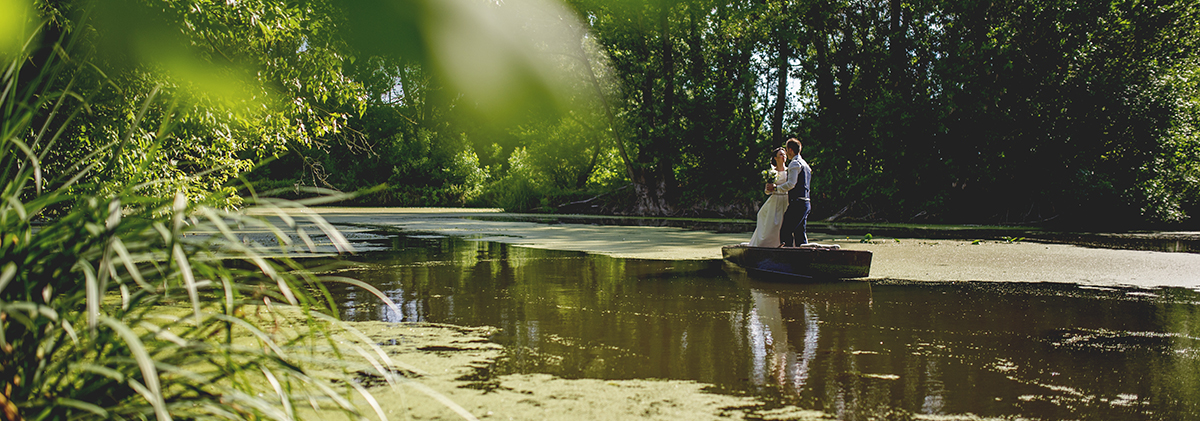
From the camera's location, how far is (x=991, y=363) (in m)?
3.56

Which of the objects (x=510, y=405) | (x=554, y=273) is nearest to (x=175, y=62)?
(x=554, y=273)

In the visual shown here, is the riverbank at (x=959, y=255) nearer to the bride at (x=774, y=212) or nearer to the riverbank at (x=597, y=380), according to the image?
the riverbank at (x=597, y=380)

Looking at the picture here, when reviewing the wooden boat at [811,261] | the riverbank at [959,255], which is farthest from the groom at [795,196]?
the riverbank at [959,255]

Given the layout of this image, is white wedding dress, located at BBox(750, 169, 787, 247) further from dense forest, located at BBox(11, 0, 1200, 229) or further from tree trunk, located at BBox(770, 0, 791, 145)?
tree trunk, located at BBox(770, 0, 791, 145)

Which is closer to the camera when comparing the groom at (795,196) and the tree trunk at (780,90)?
the groom at (795,196)

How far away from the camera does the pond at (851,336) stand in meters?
3.01

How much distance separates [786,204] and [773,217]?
20cm

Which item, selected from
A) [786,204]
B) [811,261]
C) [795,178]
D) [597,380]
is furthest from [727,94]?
[597,380]

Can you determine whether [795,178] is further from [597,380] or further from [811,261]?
[597,380]

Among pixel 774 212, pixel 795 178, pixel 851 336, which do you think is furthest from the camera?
pixel 774 212

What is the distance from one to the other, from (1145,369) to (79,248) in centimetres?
413

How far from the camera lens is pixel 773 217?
7977 mm

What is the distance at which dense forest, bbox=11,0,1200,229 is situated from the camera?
263 inches

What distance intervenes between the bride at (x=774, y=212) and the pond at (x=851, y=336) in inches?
39.5
